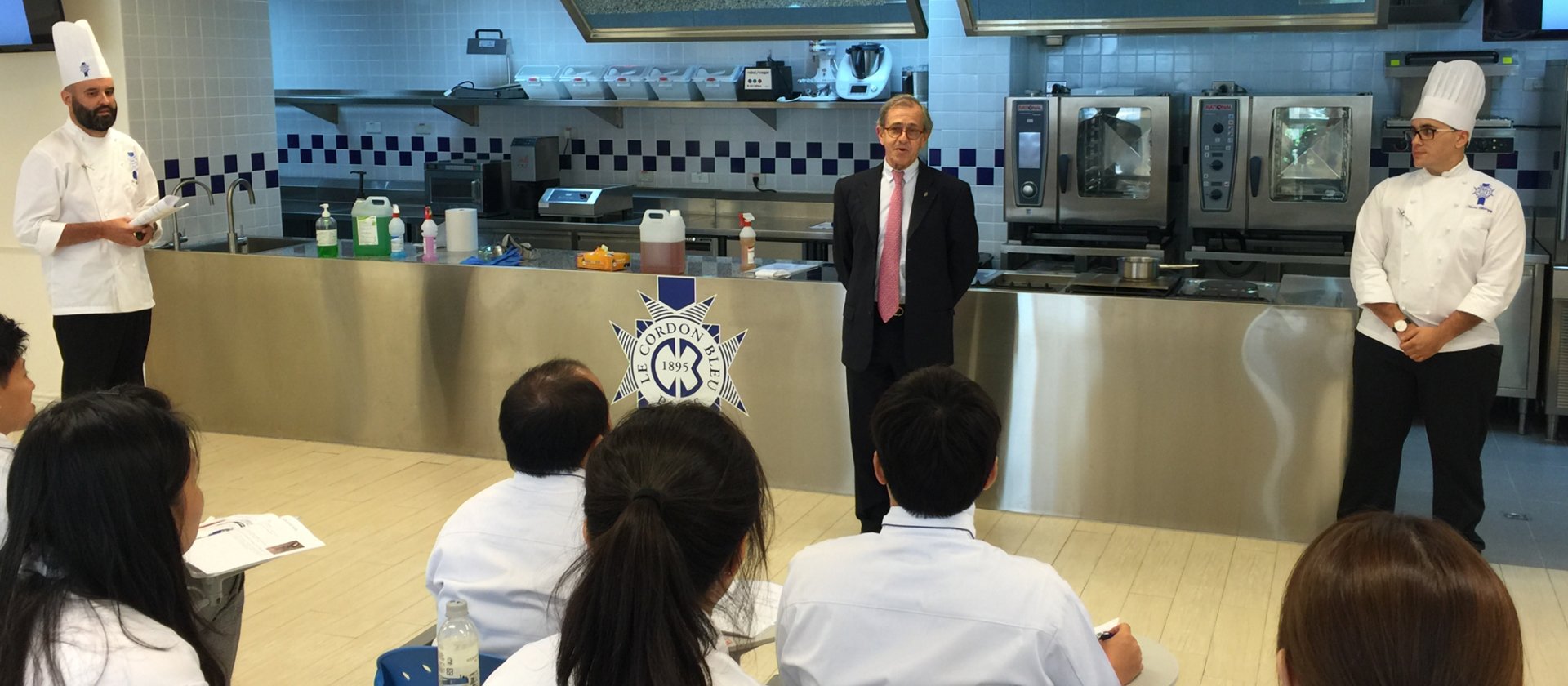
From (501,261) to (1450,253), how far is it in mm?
3496

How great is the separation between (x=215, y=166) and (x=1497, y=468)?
577 centimetres

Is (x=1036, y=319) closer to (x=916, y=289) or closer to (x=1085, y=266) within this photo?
(x=916, y=289)

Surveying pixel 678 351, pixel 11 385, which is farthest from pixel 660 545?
pixel 678 351

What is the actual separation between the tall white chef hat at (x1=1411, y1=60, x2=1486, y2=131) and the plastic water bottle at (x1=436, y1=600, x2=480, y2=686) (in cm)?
346

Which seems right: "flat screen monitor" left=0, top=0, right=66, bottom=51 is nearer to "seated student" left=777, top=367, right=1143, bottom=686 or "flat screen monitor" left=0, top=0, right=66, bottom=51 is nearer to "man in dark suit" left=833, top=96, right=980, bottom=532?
"man in dark suit" left=833, top=96, right=980, bottom=532

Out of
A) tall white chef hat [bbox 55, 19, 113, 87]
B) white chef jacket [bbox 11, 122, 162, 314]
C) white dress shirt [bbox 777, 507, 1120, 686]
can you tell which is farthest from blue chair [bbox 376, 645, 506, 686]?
tall white chef hat [bbox 55, 19, 113, 87]

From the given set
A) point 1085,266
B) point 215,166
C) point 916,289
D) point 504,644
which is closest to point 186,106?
point 215,166

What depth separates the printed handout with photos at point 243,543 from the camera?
8.61ft

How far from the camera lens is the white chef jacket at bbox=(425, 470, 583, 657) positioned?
2320mm

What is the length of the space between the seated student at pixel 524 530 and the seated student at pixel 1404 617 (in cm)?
135

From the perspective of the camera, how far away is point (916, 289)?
4.46 meters

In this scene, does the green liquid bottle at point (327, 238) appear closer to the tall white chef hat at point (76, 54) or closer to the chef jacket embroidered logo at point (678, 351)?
the tall white chef hat at point (76, 54)

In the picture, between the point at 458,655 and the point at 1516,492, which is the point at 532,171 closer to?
the point at 1516,492

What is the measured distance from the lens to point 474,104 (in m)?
8.23
